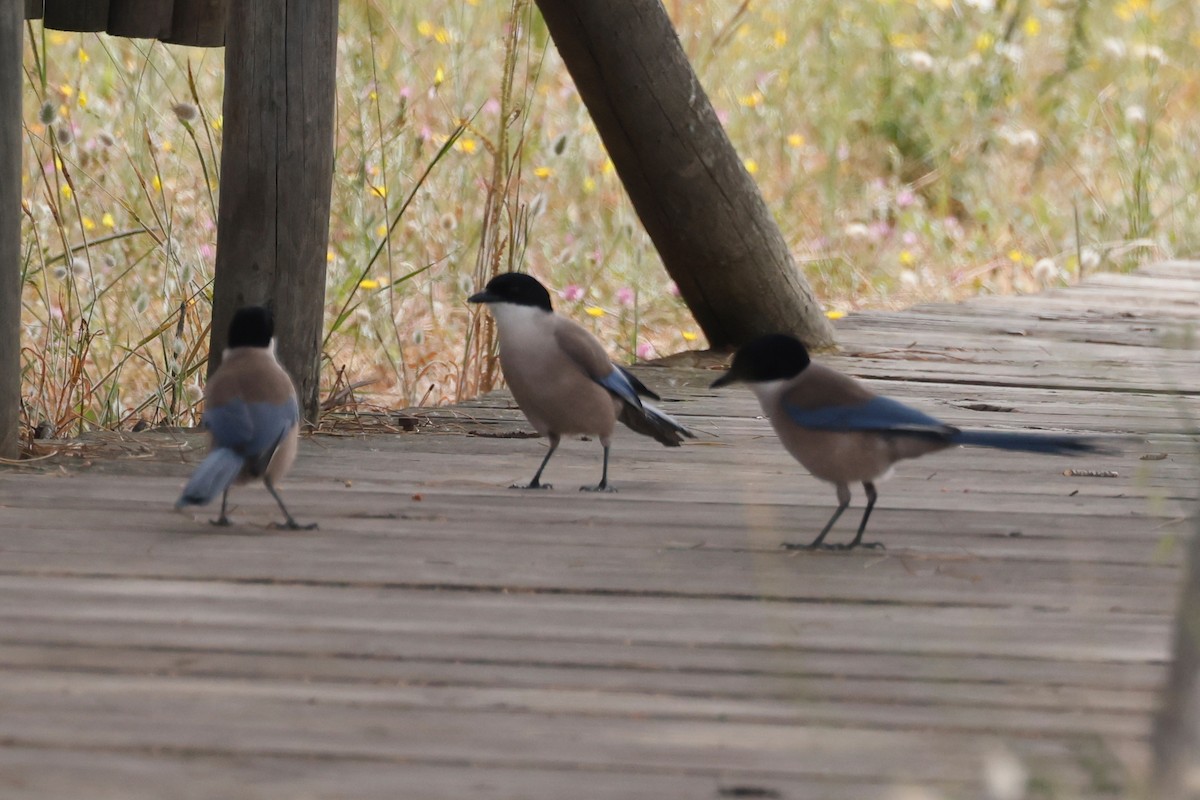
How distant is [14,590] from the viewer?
277 centimetres

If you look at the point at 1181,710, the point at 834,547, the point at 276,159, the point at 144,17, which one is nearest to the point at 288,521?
the point at 834,547

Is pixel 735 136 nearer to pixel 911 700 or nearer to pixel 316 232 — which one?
pixel 316 232

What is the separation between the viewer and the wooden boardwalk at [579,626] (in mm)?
1983

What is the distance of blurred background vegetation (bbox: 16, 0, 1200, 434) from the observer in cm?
663

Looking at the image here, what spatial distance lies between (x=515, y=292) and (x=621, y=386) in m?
0.34

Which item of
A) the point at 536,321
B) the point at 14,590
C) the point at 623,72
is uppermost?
the point at 623,72

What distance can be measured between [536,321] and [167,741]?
2.10 metres

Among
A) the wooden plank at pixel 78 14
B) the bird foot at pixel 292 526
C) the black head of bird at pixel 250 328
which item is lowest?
the bird foot at pixel 292 526

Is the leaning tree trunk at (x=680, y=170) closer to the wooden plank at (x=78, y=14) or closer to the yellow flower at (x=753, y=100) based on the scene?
the wooden plank at (x=78, y=14)

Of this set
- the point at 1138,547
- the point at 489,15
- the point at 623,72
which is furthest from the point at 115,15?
the point at 489,15

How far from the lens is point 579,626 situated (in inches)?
103

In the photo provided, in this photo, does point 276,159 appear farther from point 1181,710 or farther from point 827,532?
point 1181,710

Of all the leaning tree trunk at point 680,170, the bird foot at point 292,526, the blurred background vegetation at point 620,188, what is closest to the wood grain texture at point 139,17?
the blurred background vegetation at point 620,188

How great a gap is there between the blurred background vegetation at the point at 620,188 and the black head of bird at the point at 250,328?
149 cm
